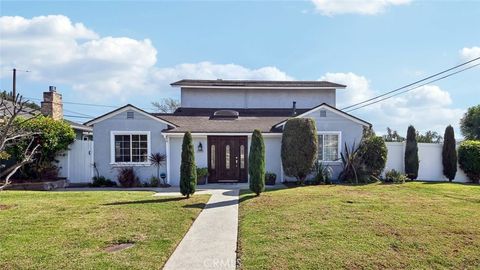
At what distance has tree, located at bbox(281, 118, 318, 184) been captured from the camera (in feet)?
54.7

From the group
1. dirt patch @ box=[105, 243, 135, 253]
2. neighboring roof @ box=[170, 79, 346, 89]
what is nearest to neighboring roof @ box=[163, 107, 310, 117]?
neighboring roof @ box=[170, 79, 346, 89]

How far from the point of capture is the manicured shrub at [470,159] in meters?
18.9

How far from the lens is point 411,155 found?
19062 mm

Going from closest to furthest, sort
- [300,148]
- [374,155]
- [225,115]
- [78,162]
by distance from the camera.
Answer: [300,148]
[374,155]
[78,162]
[225,115]

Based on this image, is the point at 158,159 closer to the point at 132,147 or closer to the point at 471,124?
the point at 132,147

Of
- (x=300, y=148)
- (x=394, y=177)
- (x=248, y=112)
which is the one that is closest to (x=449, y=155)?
(x=394, y=177)

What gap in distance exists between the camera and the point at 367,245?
6703 mm

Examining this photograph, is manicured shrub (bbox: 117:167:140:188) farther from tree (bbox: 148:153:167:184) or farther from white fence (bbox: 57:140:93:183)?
white fence (bbox: 57:140:93:183)

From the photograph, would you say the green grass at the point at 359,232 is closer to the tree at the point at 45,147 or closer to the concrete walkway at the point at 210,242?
the concrete walkway at the point at 210,242

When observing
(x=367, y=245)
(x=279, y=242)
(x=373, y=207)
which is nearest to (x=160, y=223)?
(x=279, y=242)

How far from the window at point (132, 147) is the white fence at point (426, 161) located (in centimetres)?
1190

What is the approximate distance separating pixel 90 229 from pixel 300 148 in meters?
10.4

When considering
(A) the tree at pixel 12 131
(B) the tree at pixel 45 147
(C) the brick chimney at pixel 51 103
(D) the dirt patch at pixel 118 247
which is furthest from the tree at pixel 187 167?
(C) the brick chimney at pixel 51 103

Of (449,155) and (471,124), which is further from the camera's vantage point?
(471,124)
